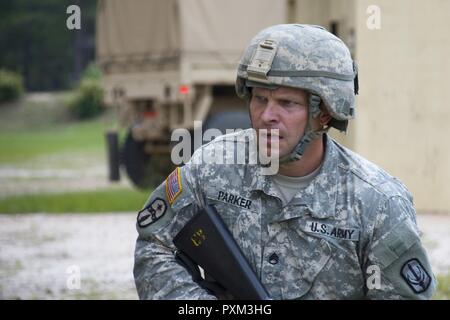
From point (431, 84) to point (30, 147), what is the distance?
66.5 feet

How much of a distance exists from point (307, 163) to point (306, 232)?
0.85ft

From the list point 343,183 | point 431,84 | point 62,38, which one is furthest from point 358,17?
point 62,38

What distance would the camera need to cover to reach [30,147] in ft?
103

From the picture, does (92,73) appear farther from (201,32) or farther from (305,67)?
(305,67)

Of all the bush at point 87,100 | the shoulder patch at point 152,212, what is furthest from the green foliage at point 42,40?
the shoulder patch at point 152,212

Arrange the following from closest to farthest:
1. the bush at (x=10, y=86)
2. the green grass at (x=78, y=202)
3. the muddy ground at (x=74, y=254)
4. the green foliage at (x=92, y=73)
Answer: the muddy ground at (x=74, y=254) → the green grass at (x=78, y=202) → the bush at (x=10, y=86) → the green foliage at (x=92, y=73)

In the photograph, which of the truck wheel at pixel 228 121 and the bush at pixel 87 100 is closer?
the truck wheel at pixel 228 121

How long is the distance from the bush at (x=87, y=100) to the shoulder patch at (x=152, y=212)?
37521mm

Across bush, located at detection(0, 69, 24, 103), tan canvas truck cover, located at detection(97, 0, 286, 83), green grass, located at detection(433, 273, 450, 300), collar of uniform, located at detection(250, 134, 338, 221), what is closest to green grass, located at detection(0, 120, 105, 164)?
bush, located at detection(0, 69, 24, 103)

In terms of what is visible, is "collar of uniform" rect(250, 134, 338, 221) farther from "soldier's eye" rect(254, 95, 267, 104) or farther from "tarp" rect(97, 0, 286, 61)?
"tarp" rect(97, 0, 286, 61)

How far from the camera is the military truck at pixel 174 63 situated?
45.8 feet

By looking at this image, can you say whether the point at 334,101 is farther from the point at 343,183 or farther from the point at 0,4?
the point at 0,4

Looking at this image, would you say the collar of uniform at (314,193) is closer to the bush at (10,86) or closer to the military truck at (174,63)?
the military truck at (174,63)
